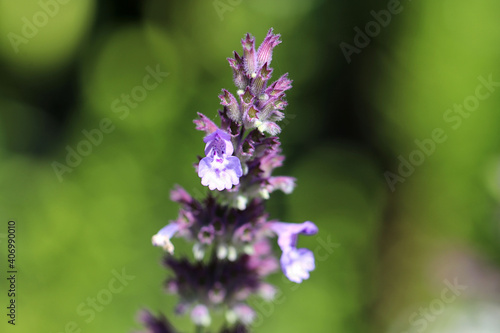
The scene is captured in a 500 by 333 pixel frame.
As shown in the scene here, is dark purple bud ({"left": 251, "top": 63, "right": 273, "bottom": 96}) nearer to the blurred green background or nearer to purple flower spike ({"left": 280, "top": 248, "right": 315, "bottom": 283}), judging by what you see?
purple flower spike ({"left": 280, "top": 248, "right": 315, "bottom": 283})

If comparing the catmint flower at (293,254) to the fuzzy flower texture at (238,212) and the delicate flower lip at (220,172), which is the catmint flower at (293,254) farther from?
the delicate flower lip at (220,172)

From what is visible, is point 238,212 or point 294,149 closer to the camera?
point 238,212

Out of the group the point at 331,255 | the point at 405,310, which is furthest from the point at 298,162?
the point at 405,310

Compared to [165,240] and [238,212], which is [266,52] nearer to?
[238,212]

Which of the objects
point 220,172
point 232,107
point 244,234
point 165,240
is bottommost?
point 165,240

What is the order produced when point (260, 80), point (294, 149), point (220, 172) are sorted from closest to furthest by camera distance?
point (220, 172)
point (260, 80)
point (294, 149)

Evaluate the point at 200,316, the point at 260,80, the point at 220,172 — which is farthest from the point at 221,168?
the point at 200,316

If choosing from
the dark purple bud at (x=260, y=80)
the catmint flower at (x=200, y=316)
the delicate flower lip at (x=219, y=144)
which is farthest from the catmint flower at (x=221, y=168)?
the catmint flower at (x=200, y=316)
